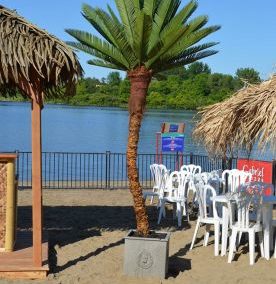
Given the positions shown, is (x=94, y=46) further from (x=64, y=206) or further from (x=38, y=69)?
(x=64, y=206)

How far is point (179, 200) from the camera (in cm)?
1084

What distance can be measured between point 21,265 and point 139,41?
3.31 meters

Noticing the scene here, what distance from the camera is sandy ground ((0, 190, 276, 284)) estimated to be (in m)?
7.35

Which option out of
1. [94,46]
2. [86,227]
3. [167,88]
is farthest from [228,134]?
[167,88]

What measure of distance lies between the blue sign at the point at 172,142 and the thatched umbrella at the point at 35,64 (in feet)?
31.2

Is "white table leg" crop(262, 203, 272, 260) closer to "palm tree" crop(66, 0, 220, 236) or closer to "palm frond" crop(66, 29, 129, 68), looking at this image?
"palm tree" crop(66, 0, 220, 236)

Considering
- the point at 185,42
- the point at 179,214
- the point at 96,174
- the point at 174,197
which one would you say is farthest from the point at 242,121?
the point at 96,174

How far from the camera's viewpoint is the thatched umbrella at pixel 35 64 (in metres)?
6.80

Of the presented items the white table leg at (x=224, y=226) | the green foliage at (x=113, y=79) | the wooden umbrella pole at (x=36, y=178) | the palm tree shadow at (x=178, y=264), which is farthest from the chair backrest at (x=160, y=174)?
the green foliage at (x=113, y=79)

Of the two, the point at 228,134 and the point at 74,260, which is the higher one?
the point at 228,134

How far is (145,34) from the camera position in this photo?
24.2ft

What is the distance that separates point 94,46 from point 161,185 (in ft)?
14.5

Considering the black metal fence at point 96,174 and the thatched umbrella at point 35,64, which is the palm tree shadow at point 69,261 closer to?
the thatched umbrella at point 35,64

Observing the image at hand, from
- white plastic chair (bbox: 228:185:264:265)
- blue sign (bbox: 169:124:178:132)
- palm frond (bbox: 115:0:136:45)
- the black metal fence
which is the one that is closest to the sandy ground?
white plastic chair (bbox: 228:185:264:265)
